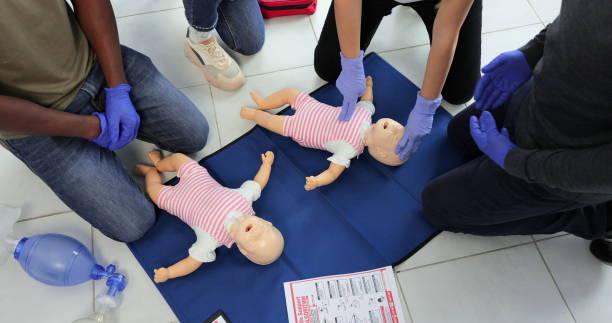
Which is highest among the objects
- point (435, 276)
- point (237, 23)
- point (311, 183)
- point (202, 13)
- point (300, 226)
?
point (202, 13)

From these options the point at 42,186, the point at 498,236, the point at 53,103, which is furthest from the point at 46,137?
the point at 498,236

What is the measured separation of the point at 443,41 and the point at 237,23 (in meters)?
0.88

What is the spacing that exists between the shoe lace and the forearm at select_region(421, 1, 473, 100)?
2.65 ft

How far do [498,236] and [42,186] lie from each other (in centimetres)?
170

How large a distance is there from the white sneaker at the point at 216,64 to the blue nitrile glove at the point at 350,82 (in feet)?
1.66

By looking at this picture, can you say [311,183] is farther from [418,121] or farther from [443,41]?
[443,41]

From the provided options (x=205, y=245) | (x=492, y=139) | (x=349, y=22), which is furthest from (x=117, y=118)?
(x=492, y=139)

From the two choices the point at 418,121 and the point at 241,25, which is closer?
the point at 418,121

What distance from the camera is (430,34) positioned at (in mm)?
1521

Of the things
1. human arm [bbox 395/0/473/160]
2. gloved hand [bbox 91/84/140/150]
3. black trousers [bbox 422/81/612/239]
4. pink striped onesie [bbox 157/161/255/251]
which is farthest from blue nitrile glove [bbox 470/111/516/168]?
gloved hand [bbox 91/84/140/150]

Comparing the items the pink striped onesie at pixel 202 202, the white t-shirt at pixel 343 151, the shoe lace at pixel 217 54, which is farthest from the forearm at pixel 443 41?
the shoe lace at pixel 217 54

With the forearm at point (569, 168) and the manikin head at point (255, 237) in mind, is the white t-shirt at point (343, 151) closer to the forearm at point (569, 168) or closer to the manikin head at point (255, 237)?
the manikin head at point (255, 237)

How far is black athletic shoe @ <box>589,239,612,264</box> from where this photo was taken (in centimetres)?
138

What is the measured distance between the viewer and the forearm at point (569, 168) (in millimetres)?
796
